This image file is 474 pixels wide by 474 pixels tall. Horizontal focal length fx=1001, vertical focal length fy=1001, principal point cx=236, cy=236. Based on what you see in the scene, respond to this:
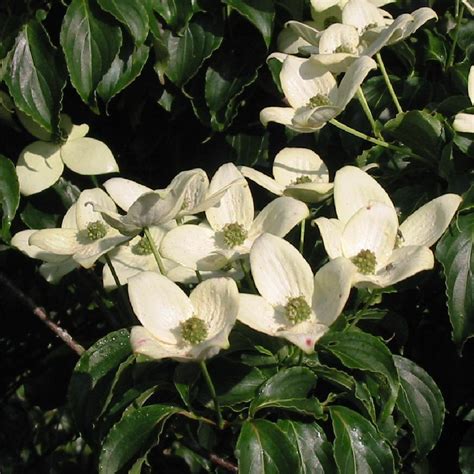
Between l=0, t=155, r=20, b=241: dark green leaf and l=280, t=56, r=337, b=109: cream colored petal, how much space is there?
47cm

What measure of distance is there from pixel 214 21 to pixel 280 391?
78cm

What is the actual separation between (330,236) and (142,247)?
0.34 meters

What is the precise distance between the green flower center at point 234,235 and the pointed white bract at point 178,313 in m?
0.12

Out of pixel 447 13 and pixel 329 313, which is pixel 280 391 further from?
pixel 447 13

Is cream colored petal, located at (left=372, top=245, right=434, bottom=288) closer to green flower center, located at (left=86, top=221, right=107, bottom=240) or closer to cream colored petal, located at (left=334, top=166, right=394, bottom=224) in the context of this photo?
cream colored petal, located at (left=334, top=166, right=394, bottom=224)

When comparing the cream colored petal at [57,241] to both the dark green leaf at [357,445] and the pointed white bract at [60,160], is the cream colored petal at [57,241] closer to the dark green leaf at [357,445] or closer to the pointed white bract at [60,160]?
the pointed white bract at [60,160]

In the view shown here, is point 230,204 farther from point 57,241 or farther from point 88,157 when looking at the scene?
point 88,157

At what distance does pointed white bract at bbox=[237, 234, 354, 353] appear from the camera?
116 cm

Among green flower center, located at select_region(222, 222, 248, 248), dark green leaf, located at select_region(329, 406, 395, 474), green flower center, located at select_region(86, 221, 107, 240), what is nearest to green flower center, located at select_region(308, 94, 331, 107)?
green flower center, located at select_region(222, 222, 248, 248)

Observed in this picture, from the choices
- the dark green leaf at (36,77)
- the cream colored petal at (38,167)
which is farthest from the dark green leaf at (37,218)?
the dark green leaf at (36,77)

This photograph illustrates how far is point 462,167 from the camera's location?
56.2 inches

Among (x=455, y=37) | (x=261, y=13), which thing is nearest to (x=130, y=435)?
(x=261, y=13)

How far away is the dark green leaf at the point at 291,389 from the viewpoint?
1.19 m

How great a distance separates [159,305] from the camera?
1.22 m
